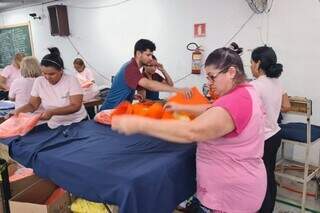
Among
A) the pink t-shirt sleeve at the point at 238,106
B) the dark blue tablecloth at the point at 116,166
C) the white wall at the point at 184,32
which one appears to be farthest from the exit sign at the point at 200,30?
the pink t-shirt sleeve at the point at 238,106

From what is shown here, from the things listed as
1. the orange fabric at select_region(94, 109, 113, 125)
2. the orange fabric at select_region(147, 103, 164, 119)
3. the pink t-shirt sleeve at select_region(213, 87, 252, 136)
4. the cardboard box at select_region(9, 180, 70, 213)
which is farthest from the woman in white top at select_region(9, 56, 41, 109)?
the pink t-shirt sleeve at select_region(213, 87, 252, 136)

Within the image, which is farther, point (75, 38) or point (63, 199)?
point (75, 38)

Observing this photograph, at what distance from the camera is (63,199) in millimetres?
2035

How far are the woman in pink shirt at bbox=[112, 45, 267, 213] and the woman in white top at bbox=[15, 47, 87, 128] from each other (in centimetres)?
124

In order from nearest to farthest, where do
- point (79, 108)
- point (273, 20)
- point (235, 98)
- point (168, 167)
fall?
point (235, 98)
point (168, 167)
point (79, 108)
point (273, 20)

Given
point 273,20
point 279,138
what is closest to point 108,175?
point 279,138

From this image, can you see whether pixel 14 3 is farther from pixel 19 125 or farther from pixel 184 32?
pixel 19 125

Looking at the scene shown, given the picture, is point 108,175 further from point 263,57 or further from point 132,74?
point 263,57

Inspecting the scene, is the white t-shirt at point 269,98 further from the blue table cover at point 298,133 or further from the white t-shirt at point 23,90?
the white t-shirt at point 23,90

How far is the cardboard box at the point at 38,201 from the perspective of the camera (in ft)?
6.40

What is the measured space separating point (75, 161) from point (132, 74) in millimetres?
1111

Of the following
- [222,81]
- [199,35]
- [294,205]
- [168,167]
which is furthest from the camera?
[199,35]

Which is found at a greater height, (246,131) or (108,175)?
(246,131)

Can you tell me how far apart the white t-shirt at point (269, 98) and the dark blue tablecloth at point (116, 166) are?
76cm
